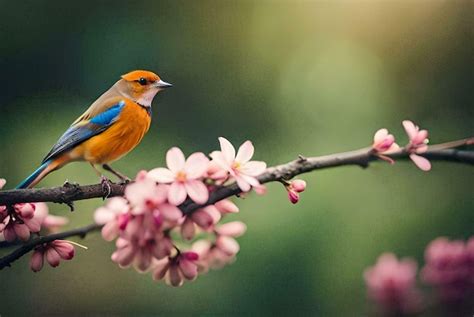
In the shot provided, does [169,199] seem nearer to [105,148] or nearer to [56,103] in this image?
[105,148]

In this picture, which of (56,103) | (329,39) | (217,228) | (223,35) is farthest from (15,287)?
(329,39)

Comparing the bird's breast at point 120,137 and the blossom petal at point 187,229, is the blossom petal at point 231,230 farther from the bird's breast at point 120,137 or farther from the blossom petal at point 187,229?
the bird's breast at point 120,137

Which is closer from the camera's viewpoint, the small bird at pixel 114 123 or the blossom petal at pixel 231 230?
the blossom petal at pixel 231 230

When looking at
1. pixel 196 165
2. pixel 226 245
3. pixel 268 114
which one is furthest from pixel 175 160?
pixel 268 114

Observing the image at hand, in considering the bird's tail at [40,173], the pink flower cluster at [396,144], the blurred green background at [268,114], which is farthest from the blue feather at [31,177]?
the blurred green background at [268,114]

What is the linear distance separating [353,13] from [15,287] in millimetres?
1331

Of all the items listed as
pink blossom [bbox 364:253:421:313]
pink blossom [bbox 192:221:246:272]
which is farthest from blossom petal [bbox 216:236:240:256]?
pink blossom [bbox 364:253:421:313]

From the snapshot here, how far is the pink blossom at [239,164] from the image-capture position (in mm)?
439

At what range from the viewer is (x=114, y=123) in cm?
71

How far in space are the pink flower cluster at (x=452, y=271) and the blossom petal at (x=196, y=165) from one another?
0.29 meters

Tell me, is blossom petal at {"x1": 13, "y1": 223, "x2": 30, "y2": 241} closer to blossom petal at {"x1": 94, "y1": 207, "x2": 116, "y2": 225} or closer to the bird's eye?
blossom petal at {"x1": 94, "y1": 207, "x2": 116, "y2": 225}

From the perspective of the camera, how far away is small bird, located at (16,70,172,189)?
2.22 feet

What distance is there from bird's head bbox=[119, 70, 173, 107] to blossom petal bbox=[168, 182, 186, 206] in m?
0.31

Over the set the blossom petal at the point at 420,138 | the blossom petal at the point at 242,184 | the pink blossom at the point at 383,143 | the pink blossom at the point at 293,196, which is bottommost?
the blossom petal at the point at 242,184
